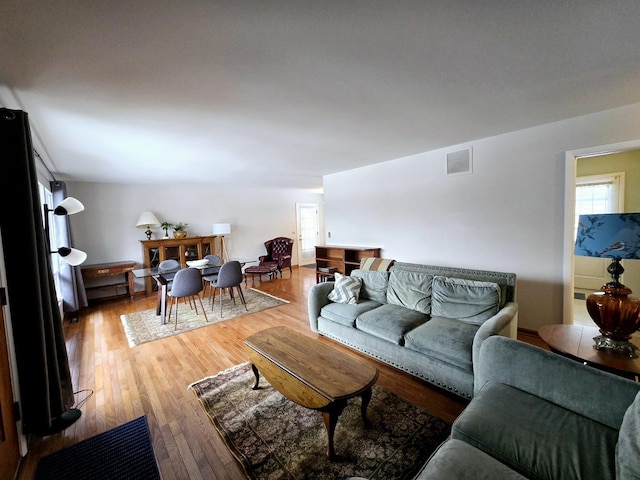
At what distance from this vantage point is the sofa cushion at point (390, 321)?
97.7 inches

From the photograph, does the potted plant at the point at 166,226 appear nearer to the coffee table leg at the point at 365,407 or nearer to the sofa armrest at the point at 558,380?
the coffee table leg at the point at 365,407

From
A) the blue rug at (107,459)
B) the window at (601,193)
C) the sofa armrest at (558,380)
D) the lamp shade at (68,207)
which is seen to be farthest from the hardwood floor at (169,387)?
the window at (601,193)

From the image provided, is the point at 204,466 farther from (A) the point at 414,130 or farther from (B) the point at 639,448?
(A) the point at 414,130

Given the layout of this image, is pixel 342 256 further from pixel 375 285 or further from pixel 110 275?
pixel 110 275

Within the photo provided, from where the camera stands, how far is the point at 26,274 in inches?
70.5

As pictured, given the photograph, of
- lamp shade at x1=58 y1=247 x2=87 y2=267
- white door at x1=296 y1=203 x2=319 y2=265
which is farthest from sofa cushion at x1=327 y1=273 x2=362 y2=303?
white door at x1=296 y1=203 x2=319 y2=265

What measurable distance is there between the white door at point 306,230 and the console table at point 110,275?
4499 mm

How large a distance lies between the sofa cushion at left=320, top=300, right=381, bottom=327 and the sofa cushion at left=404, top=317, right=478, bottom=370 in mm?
638

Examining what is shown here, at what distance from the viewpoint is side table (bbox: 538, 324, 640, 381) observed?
5.24 feet

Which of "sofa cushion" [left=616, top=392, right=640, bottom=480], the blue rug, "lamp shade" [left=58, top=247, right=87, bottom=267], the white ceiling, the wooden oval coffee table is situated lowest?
the blue rug

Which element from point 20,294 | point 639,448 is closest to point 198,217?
point 20,294

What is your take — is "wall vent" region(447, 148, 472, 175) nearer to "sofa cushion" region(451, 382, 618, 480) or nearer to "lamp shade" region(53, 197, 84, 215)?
"sofa cushion" region(451, 382, 618, 480)

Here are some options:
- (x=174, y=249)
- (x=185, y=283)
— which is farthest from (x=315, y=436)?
(x=174, y=249)

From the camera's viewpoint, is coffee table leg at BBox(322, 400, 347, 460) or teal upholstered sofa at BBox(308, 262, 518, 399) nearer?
coffee table leg at BBox(322, 400, 347, 460)
